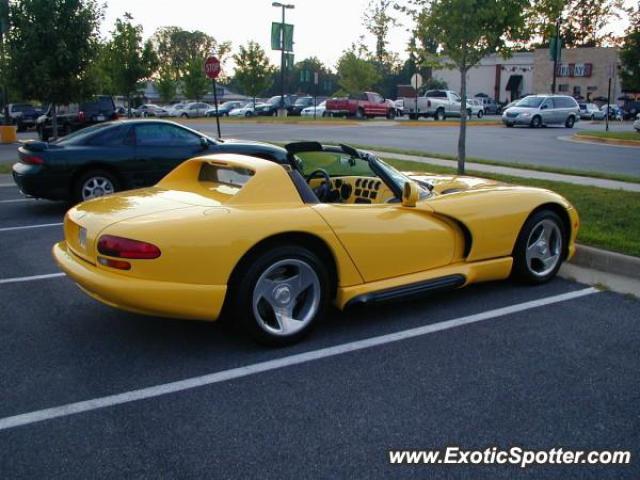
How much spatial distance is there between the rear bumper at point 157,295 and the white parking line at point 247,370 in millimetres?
389

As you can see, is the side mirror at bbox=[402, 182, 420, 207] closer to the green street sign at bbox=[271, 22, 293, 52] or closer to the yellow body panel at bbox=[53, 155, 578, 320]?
the yellow body panel at bbox=[53, 155, 578, 320]

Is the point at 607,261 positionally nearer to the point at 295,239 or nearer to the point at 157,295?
the point at 295,239

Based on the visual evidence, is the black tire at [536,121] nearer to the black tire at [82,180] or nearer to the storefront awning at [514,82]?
the black tire at [82,180]

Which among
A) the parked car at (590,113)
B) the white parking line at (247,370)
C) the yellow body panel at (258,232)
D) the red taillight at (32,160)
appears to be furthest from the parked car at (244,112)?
the white parking line at (247,370)

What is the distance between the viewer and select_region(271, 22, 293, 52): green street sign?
37812mm

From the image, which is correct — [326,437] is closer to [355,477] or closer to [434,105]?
[355,477]

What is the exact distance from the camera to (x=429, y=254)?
4750 millimetres

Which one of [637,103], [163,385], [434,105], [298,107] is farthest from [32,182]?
[637,103]

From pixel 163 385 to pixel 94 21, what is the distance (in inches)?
621

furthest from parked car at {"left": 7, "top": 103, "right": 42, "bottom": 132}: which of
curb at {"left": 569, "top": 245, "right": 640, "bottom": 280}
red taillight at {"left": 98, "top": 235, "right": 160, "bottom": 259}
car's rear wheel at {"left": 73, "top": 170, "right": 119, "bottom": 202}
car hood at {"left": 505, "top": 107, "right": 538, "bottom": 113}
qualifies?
red taillight at {"left": 98, "top": 235, "right": 160, "bottom": 259}

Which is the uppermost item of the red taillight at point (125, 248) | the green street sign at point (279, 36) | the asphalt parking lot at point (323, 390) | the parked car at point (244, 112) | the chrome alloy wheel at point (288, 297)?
the green street sign at point (279, 36)

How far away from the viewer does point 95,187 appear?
934cm

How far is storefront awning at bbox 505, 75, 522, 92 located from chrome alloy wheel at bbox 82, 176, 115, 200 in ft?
212

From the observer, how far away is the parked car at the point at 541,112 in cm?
3130
